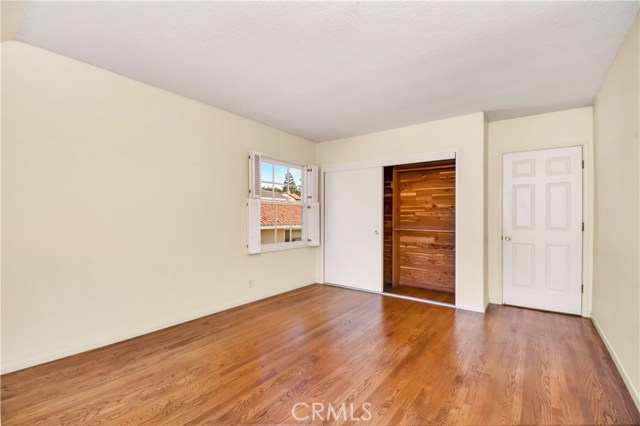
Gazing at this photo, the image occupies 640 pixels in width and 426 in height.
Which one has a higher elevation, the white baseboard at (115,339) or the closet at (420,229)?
the closet at (420,229)

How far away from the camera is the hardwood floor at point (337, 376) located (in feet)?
5.85

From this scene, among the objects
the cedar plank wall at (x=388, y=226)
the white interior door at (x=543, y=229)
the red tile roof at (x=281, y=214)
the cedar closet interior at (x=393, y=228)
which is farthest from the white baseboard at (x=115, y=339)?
the white interior door at (x=543, y=229)

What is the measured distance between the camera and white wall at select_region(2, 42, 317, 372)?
7.36 feet

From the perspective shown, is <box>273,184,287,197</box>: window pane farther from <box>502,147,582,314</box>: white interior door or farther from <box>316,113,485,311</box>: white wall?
<box>502,147,582,314</box>: white interior door

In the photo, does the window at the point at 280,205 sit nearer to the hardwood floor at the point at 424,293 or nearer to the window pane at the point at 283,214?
the window pane at the point at 283,214

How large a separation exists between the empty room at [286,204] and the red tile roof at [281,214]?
0.04m

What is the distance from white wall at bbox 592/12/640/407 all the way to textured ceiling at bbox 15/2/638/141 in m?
0.26

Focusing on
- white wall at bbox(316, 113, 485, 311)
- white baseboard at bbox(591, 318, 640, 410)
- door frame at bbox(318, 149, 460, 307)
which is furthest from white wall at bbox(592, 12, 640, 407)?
door frame at bbox(318, 149, 460, 307)

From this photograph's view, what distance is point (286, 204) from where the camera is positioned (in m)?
4.53

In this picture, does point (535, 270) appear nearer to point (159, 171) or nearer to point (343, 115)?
point (343, 115)

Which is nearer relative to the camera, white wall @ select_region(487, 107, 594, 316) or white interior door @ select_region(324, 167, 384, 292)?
white wall @ select_region(487, 107, 594, 316)

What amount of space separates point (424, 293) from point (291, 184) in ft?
8.77

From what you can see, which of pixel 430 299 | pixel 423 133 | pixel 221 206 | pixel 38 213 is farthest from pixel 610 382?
pixel 38 213

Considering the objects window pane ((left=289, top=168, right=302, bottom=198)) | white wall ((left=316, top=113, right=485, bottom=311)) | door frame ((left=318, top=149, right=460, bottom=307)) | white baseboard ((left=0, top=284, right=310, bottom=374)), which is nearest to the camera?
white baseboard ((left=0, top=284, right=310, bottom=374))
